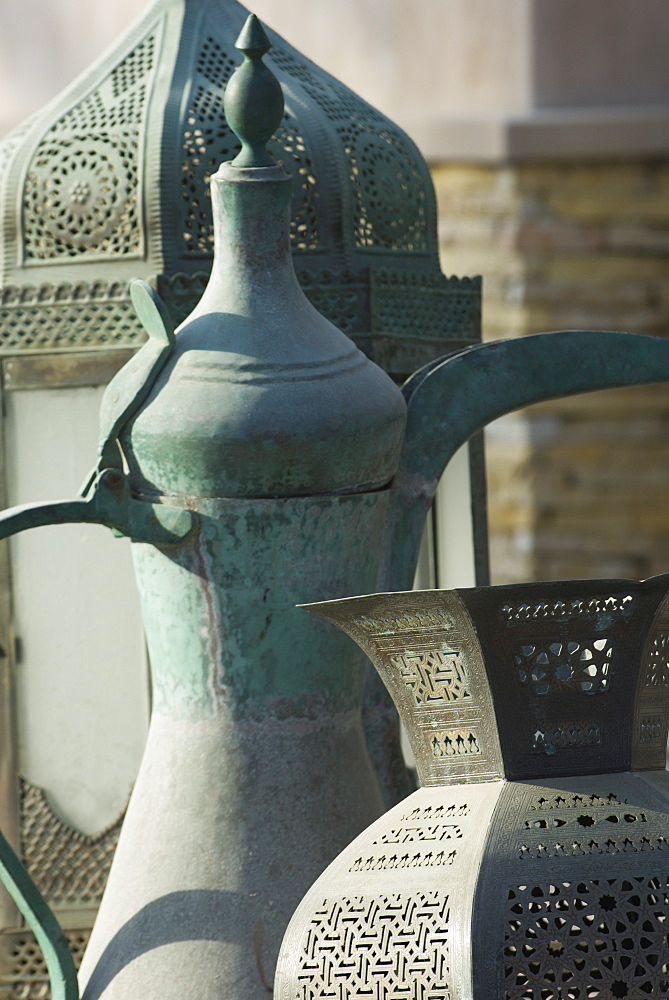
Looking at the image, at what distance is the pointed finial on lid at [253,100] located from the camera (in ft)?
5.54

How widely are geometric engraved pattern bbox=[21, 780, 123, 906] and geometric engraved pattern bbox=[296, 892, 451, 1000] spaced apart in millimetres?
782

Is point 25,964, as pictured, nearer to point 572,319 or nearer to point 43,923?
point 43,923

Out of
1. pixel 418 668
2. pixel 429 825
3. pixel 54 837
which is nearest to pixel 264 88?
pixel 418 668

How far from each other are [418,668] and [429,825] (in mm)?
127

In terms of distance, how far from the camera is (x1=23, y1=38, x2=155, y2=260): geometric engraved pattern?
2049 millimetres

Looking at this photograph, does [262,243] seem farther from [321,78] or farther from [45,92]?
[45,92]

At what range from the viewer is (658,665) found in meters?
1.50

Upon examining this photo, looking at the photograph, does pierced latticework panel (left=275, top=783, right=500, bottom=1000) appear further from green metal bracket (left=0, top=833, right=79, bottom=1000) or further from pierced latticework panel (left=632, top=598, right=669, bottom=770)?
green metal bracket (left=0, top=833, right=79, bottom=1000)

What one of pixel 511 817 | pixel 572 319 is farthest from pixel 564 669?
pixel 572 319

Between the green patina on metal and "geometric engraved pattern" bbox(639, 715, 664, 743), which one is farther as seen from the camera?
the green patina on metal

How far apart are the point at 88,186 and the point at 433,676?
0.85m

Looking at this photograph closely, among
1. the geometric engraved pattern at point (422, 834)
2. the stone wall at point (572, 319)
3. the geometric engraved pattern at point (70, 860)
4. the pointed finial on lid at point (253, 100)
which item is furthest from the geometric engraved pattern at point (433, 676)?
the stone wall at point (572, 319)

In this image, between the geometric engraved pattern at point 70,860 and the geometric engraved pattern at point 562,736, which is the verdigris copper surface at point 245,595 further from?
the geometric engraved pattern at point 70,860

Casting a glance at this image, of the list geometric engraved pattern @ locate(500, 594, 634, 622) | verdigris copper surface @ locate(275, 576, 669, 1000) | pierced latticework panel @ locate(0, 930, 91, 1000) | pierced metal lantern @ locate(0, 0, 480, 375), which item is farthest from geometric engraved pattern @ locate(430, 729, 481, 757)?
pierced latticework panel @ locate(0, 930, 91, 1000)
